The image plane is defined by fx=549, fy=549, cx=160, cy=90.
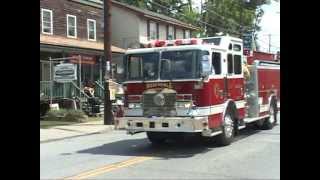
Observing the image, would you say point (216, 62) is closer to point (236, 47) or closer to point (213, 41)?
point (213, 41)

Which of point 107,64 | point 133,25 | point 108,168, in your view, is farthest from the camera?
point 133,25

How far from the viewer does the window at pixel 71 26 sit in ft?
110

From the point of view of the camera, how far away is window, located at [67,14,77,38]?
3341 cm

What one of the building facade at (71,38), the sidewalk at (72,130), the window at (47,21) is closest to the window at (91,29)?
the building facade at (71,38)

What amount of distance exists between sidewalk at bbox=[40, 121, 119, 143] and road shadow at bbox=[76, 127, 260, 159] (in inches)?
120

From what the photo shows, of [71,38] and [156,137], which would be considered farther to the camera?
[71,38]

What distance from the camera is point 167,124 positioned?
41.9ft

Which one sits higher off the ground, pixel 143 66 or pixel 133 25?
pixel 133 25

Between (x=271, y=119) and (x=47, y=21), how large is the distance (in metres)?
17.1

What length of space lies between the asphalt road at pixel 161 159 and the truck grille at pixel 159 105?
3.14 feet

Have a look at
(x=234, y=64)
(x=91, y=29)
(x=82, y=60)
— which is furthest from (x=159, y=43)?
(x=91, y=29)

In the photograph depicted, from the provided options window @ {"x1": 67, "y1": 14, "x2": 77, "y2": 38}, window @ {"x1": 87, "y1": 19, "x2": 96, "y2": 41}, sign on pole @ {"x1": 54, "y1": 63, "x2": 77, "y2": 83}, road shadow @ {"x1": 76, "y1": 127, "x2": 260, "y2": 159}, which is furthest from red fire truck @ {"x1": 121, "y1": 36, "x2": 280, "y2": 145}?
window @ {"x1": 87, "y1": 19, "x2": 96, "y2": 41}
